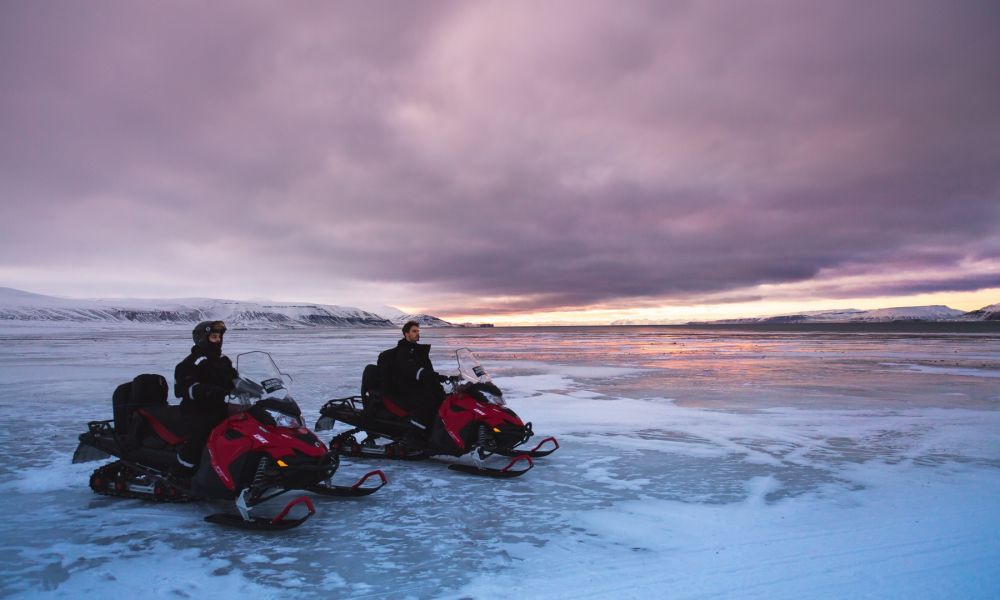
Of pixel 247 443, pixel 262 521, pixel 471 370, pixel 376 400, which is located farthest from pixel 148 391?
pixel 471 370

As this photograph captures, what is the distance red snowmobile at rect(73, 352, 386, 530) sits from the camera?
4.02 meters

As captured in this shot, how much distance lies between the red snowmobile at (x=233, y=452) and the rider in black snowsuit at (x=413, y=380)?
1.26 m

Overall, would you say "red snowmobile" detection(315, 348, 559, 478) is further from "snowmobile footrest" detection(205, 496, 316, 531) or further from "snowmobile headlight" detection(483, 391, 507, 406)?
"snowmobile footrest" detection(205, 496, 316, 531)

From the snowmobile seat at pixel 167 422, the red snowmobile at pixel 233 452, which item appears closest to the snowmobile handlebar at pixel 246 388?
the red snowmobile at pixel 233 452

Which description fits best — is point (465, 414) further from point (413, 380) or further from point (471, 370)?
point (413, 380)

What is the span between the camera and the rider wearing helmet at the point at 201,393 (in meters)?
4.30

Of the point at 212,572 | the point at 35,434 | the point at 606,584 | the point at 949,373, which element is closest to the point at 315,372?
the point at 35,434

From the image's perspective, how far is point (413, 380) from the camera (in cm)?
627

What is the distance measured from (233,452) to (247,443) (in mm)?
142

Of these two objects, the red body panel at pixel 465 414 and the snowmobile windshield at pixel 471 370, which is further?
the snowmobile windshield at pixel 471 370

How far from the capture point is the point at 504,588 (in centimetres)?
303

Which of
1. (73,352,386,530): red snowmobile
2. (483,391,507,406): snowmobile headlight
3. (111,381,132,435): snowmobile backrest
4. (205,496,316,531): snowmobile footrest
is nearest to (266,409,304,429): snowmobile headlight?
(73,352,386,530): red snowmobile

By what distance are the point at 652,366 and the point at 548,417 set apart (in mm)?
10745

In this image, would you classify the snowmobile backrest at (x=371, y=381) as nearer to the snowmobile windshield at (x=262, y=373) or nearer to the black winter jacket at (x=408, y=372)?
the black winter jacket at (x=408, y=372)
